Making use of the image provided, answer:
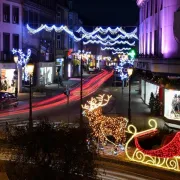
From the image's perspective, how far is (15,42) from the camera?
51.6 metres

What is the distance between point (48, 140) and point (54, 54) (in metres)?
56.3

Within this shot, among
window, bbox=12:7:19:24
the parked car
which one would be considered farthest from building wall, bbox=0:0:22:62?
the parked car

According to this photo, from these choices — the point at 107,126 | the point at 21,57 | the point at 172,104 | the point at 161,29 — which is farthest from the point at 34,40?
the point at 107,126

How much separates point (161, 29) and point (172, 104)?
6.11 metres

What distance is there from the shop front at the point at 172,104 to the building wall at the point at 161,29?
248 cm

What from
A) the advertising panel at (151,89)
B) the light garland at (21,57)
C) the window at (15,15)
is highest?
the window at (15,15)

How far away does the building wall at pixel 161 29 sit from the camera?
31848mm

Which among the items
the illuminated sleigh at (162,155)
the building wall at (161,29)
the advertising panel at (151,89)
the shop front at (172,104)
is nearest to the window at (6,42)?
the building wall at (161,29)

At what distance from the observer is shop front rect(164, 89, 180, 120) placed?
3120 centimetres

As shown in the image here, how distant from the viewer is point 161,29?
113 feet

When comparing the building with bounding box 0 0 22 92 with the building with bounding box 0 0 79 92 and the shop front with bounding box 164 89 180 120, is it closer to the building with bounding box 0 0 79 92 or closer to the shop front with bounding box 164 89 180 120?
the building with bounding box 0 0 79 92

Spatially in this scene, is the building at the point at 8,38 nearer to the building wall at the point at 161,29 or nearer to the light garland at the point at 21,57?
the light garland at the point at 21,57

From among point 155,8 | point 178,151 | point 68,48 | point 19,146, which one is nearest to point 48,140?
point 19,146

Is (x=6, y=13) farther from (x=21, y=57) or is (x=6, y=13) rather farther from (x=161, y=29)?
(x=161, y=29)
